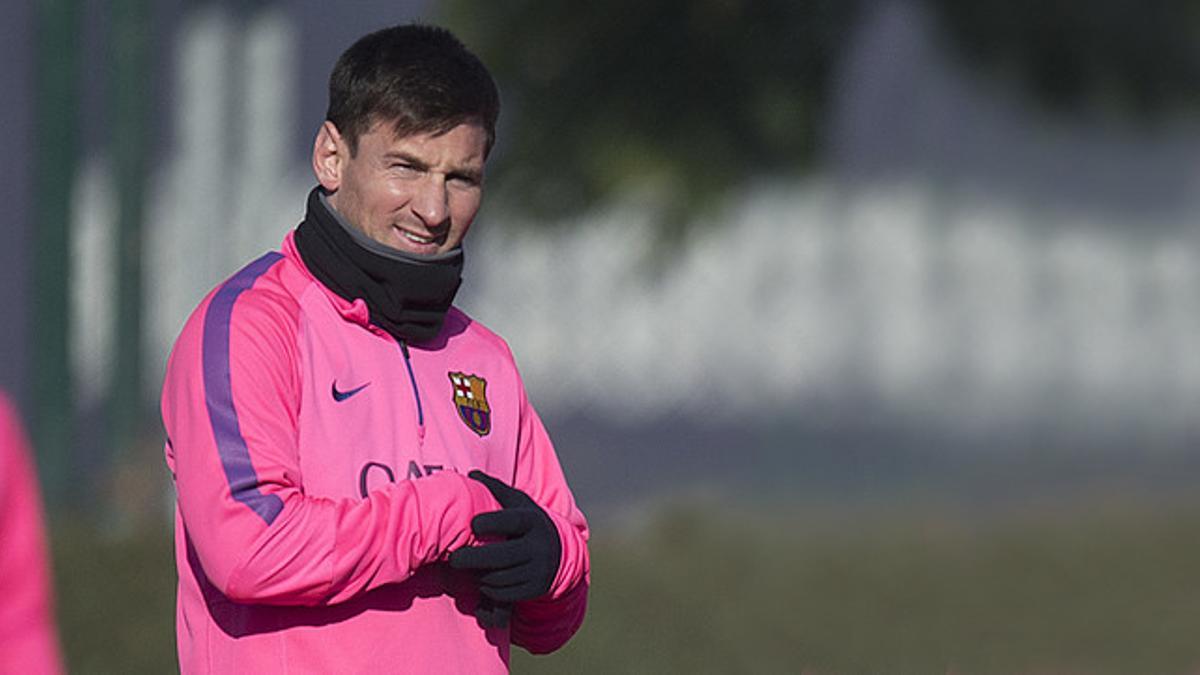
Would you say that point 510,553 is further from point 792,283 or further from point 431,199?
point 792,283

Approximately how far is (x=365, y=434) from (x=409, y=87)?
36 centimetres

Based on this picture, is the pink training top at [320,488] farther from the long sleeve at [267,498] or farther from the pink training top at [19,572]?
the pink training top at [19,572]

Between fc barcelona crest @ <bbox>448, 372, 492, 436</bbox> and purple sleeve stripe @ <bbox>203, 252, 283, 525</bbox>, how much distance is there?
258 millimetres

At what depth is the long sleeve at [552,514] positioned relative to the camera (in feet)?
6.43

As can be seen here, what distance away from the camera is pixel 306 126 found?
5086 mm

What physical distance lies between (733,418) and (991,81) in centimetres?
130

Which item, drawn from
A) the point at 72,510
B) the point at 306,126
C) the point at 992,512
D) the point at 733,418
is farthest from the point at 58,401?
the point at 992,512

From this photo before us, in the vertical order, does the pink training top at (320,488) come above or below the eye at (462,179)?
below

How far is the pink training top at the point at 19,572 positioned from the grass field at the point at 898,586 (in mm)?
3480

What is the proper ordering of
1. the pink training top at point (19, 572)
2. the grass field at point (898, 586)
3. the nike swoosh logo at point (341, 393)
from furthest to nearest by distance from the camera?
the grass field at point (898, 586), the nike swoosh logo at point (341, 393), the pink training top at point (19, 572)

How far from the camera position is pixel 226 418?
1.72m

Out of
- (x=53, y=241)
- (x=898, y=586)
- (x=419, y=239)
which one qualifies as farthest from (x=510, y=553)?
(x=898, y=586)

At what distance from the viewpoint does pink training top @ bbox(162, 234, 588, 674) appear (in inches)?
67.1

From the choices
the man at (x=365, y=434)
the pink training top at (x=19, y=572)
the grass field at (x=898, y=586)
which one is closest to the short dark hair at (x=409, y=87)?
the man at (x=365, y=434)
